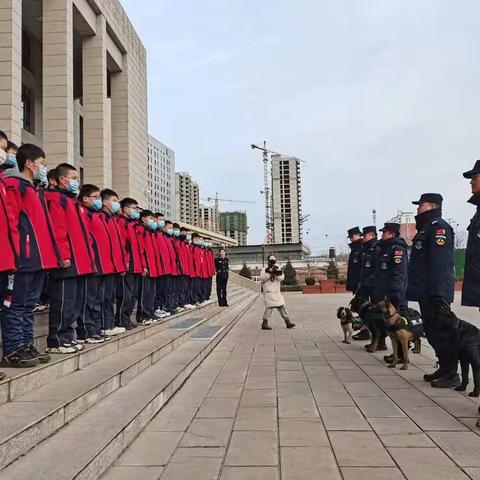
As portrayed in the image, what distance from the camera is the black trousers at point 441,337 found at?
5203 millimetres

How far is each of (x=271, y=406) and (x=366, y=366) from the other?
8.58 ft

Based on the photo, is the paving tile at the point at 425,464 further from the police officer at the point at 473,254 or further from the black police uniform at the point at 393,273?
the black police uniform at the point at 393,273

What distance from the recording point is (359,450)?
348cm

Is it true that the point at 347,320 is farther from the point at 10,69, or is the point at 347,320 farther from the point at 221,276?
the point at 10,69

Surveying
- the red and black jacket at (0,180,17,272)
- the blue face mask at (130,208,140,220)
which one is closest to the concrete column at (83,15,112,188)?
the blue face mask at (130,208,140,220)

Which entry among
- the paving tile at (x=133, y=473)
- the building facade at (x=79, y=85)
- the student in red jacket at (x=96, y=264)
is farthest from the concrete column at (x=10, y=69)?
the paving tile at (x=133, y=473)

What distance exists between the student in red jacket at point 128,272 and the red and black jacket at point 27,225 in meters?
2.28

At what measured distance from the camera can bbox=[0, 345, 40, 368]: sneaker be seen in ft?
13.1

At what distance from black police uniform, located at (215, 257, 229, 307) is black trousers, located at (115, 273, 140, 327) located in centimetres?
778

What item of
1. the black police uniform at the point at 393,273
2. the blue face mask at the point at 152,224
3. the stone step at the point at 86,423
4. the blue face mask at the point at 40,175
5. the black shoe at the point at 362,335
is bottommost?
the black shoe at the point at 362,335

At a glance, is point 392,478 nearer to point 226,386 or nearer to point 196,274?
point 226,386

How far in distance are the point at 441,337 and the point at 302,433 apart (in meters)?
2.28

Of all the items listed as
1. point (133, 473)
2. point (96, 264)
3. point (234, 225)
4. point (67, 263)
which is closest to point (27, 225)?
point (67, 263)

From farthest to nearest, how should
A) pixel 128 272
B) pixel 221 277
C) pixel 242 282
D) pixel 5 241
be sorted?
1. pixel 242 282
2. pixel 221 277
3. pixel 128 272
4. pixel 5 241
